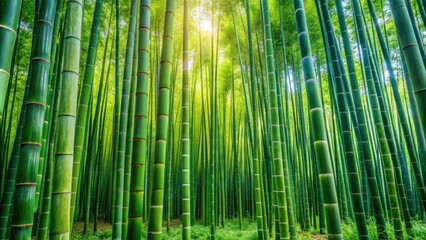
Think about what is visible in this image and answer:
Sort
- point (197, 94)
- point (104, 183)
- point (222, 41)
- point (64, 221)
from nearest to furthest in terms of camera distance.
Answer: point (64, 221) → point (222, 41) → point (104, 183) → point (197, 94)

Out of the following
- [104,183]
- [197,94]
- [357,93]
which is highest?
[197,94]

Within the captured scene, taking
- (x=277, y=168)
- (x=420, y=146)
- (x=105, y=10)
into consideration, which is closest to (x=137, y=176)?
(x=277, y=168)

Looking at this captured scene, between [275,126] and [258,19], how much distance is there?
13.3 feet

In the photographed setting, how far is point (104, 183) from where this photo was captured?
8.23 meters

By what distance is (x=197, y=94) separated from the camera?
9.80 meters

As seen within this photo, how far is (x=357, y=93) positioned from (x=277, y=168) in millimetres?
1117

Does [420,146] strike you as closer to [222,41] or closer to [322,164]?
[322,164]

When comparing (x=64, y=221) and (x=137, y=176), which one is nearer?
(x=64, y=221)

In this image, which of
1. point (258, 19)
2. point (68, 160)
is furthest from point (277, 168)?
point (258, 19)

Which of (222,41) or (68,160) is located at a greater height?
(222,41)

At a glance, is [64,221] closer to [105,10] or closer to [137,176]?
[137,176]

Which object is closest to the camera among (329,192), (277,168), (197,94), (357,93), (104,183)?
(329,192)

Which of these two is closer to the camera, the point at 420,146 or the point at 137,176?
the point at 137,176

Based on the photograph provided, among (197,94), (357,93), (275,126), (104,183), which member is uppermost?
(197,94)
